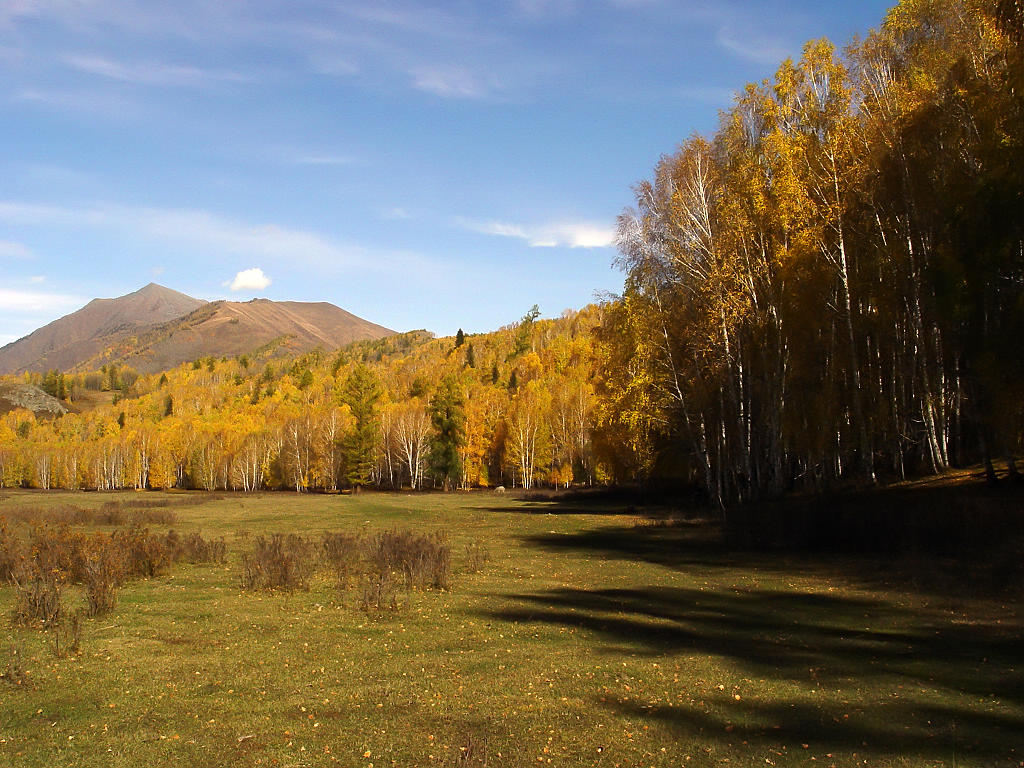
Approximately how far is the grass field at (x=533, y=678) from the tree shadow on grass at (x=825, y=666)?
0.04 metres

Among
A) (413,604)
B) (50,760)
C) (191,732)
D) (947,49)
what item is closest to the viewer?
(50,760)

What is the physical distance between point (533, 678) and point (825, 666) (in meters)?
4.40

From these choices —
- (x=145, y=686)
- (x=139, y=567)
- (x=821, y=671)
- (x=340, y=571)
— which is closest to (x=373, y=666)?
(x=145, y=686)

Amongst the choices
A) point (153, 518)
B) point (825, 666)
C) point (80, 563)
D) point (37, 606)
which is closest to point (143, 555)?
point (80, 563)

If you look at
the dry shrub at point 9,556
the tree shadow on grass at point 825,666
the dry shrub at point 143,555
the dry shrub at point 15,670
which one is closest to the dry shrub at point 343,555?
the dry shrub at point 143,555

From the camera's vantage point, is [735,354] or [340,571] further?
[735,354]

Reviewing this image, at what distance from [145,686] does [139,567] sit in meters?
11.6

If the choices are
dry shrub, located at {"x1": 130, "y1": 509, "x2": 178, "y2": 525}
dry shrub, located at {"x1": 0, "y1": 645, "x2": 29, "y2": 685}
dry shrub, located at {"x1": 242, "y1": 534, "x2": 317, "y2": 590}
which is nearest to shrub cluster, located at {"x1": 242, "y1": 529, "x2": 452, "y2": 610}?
dry shrub, located at {"x1": 242, "y1": 534, "x2": 317, "y2": 590}

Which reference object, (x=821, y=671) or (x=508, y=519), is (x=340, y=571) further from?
A: (x=508, y=519)

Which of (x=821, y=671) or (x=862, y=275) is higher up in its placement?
(x=862, y=275)

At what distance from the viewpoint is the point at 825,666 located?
10461mm

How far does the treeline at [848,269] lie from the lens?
2027cm

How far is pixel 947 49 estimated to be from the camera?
26500 millimetres

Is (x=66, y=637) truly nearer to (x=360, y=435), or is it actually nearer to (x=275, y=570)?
(x=275, y=570)
